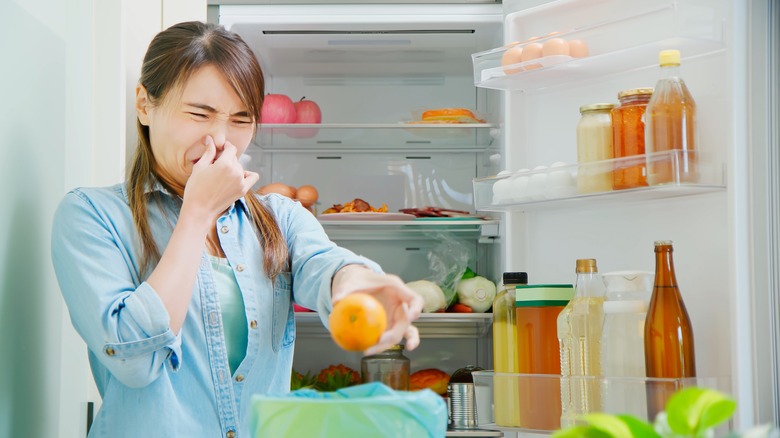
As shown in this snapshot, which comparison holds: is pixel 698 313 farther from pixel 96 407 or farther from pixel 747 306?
pixel 96 407

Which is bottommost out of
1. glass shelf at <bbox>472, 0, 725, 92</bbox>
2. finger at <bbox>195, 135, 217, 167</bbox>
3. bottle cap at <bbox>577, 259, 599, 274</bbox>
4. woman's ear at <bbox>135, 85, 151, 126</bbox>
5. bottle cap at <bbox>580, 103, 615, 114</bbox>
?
bottle cap at <bbox>577, 259, 599, 274</bbox>

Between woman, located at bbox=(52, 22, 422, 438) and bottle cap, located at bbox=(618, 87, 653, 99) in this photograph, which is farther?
A: bottle cap, located at bbox=(618, 87, 653, 99)

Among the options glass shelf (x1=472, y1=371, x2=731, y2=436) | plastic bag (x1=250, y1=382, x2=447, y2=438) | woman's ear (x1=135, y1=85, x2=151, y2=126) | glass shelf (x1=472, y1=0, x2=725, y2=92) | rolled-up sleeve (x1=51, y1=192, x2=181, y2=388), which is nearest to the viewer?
plastic bag (x1=250, y1=382, x2=447, y2=438)

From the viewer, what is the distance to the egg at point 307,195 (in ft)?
8.41

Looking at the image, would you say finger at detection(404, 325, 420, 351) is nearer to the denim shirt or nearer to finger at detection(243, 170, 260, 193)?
the denim shirt

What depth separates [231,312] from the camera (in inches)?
50.6

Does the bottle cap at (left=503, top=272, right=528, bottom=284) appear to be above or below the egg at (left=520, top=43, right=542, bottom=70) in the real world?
below

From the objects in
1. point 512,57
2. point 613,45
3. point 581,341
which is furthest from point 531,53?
point 581,341

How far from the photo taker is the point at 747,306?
146cm

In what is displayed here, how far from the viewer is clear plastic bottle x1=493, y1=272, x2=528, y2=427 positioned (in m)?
1.73

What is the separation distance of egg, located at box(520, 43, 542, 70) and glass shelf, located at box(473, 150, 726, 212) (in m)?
0.21

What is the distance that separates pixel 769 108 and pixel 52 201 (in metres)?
1.14

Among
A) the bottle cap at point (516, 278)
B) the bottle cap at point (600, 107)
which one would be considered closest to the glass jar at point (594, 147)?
the bottle cap at point (600, 107)

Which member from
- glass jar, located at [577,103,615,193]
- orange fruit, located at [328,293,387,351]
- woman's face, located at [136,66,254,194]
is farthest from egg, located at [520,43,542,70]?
orange fruit, located at [328,293,387,351]
